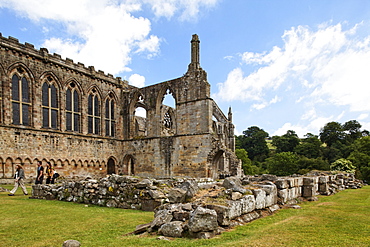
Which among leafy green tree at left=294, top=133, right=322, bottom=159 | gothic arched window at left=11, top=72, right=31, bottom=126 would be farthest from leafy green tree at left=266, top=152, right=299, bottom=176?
gothic arched window at left=11, top=72, right=31, bottom=126

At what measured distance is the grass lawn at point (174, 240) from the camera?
450 centimetres

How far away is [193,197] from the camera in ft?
25.6

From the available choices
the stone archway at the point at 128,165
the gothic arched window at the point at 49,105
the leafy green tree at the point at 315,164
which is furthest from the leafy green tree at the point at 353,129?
the gothic arched window at the point at 49,105

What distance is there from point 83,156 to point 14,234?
695 inches

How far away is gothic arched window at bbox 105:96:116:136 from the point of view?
2558 cm

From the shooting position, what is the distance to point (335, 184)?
44.9 feet

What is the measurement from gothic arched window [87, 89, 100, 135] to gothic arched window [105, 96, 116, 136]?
98cm

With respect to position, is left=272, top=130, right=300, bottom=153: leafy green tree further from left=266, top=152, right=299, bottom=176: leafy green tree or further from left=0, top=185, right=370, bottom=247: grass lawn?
left=0, top=185, right=370, bottom=247: grass lawn

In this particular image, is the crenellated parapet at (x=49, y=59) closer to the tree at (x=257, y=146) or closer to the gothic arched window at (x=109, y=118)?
the gothic arched window at (x=109, y=118)

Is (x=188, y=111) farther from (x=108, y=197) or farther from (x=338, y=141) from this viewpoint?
(x=338, y=141)

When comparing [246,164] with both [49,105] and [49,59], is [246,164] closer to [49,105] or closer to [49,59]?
[49,105]

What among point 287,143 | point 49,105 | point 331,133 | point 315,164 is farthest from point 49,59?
point 331,133

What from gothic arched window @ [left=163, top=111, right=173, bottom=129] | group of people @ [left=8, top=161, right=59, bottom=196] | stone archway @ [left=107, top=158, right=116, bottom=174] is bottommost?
stone archway @ [left=107, top=158, right=116, bottom=174]

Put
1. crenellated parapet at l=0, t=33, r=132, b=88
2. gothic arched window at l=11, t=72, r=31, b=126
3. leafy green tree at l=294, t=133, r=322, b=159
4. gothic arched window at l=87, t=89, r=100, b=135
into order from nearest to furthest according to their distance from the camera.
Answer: crenellated parapet at l=0, t=33, r=132, b=88 < gothic arched window at l=11, t=72, r=31, b=126 < gothic arched window at l=87, t=89, r=100, b=135 < leafy green tree at l=294, t=133, r=322, b=159
